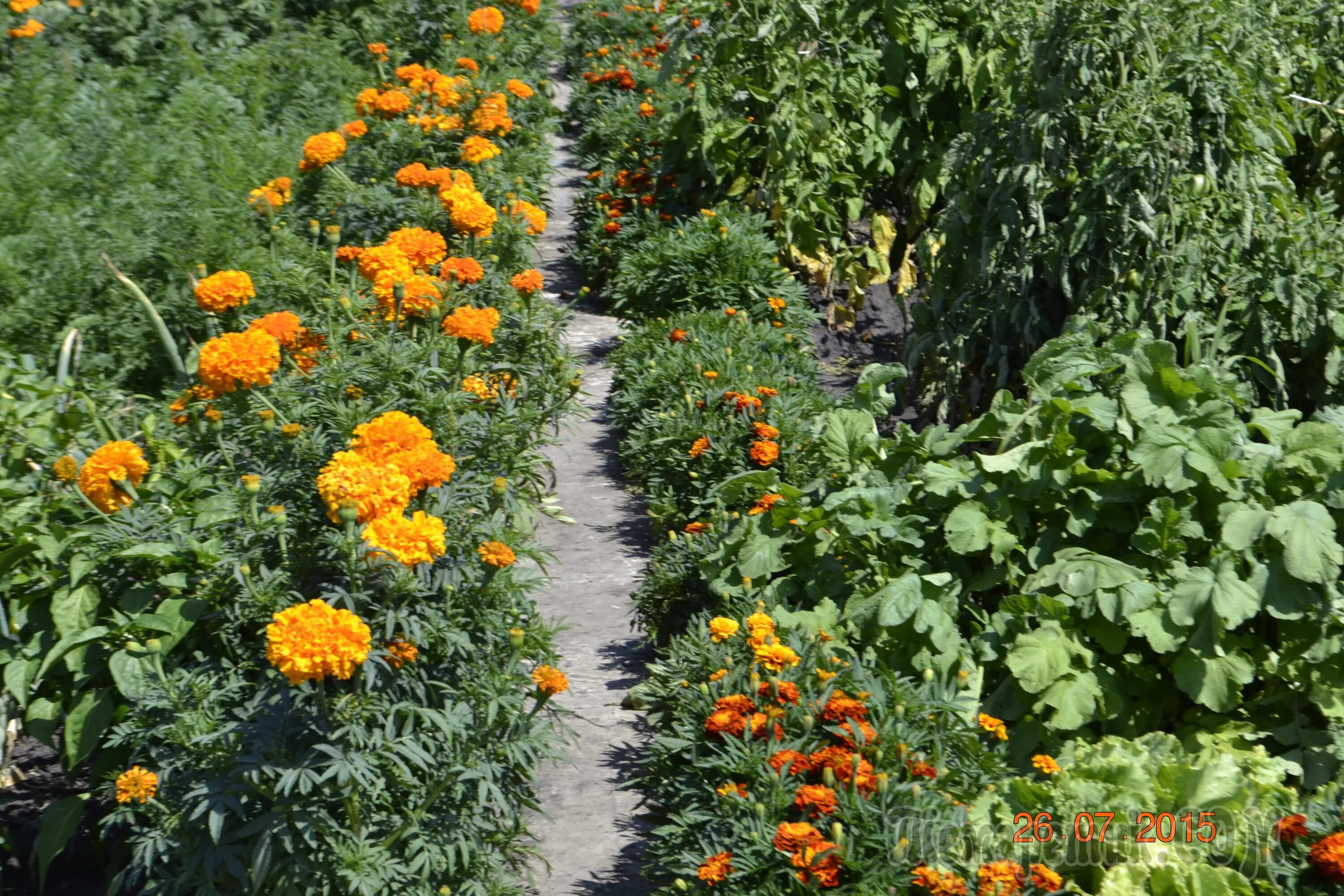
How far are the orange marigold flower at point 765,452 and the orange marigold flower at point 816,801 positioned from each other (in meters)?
1.60

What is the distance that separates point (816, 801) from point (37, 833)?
222cm

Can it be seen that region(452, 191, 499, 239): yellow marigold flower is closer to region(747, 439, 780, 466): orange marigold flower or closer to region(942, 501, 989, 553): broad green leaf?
region(747, 439, 780, 466): orange marigold flower

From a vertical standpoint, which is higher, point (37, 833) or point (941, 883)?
point (941, 883)

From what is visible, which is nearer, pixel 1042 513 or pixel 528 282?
pixel 1042 513

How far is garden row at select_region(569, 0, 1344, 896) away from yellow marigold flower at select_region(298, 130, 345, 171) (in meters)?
1.57

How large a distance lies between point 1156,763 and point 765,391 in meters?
2.16

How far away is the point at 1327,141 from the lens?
219 inches

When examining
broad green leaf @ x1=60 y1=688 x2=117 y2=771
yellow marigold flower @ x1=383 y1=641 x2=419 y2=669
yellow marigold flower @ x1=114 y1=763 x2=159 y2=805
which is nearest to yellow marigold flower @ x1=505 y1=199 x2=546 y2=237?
yellow marigold flower @ x1=383 y1=641 x2=419 y2=669

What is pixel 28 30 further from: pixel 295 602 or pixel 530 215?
pixel 295 602

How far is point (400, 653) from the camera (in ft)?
8.75

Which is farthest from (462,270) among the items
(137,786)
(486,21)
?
(486,21)

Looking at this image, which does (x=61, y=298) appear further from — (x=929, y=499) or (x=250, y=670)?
(x=929, y=499)

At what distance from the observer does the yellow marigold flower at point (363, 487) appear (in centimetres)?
254

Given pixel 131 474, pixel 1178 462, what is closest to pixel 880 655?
pixel 1178 462
